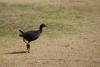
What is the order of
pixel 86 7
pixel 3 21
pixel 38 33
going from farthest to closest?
pixel 86 7 → pixel 3 21 → pixel 38 33

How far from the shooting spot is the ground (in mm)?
13016

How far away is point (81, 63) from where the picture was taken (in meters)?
12.5

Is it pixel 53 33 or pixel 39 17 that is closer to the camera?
pixel 53 33

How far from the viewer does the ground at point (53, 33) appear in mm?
13016

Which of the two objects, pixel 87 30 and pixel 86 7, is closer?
pixel 87 30

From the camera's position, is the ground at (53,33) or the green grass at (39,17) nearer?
the ground at (53,33)

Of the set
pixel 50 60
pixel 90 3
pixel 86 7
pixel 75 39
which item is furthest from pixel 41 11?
pixel 50 60

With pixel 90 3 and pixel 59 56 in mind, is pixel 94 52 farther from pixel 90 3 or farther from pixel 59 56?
pixel 90 3

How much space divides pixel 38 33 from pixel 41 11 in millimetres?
9126

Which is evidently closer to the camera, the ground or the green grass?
the ground

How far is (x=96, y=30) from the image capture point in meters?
18.1

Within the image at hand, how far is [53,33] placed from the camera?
17453mm

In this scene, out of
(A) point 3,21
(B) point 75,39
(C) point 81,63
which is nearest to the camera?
(C) point 81,63

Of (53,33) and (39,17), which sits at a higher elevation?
(53,33)
